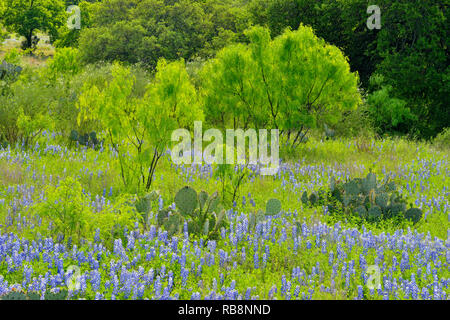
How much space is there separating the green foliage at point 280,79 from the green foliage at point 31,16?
3919 centimetres

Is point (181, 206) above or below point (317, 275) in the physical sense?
above

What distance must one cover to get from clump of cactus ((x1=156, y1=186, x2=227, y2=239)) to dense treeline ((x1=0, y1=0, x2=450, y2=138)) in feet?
15.2

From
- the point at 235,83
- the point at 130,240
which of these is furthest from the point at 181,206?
the point at 235,83

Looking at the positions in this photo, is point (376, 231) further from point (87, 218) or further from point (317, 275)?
point (87, 218)

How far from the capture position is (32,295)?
Answer: 3.35 m

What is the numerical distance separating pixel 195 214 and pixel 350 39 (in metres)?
16.6

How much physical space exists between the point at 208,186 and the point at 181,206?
1.76m

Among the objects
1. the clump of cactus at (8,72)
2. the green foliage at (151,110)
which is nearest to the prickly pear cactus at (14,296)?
the green foliage at (151,110)

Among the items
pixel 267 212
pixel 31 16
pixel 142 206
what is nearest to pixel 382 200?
pixel 267 212

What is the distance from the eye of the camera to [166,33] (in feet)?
84.1

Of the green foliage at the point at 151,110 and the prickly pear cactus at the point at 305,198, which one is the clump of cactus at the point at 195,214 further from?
the green foliage at the point at 151,110

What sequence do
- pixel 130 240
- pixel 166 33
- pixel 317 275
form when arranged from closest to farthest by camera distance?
pixel 317 275 → pixel 130 240 → pixel 166 33

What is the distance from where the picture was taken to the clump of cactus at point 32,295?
3264 mm

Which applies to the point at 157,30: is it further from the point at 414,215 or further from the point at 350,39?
the point at 414,215
